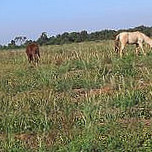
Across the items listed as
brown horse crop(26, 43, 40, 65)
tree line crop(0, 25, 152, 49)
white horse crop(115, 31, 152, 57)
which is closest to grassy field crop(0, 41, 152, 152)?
brown horse crop(26, 43, 40, 65)

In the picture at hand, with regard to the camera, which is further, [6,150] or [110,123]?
[110,123]

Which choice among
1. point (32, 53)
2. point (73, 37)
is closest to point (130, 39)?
point (32, 53)

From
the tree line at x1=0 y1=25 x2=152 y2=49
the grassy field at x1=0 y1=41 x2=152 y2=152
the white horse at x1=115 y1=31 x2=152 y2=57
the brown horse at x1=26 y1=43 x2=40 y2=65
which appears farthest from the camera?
the tree line at x1=0 y1=25 x2=152 y2=49

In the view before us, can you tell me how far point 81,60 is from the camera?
13.6 m

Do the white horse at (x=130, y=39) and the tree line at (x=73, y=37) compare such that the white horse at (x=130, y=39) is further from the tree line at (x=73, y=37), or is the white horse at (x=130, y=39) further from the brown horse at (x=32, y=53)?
the tree line at (x=73, y=37)

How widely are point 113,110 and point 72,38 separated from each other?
1764 inches

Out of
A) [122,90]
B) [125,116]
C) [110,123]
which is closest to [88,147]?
[110,123]

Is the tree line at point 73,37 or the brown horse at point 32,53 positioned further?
the tree line at point 73,37

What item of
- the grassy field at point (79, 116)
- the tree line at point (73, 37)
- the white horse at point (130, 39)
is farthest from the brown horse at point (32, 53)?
the tree line at point (73, 37)

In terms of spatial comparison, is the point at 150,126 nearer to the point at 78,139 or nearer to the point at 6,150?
the point at 78,139

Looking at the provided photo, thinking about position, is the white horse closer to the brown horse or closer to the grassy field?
the brown horse

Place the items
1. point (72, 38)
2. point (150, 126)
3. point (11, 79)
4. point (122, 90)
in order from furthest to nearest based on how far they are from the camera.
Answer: point (72, 38), point (11, 79), point (122, 90), point (150, 126)

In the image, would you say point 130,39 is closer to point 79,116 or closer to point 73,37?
point 79,116

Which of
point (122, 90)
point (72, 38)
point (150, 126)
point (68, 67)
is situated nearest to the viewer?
point (150, 126)
